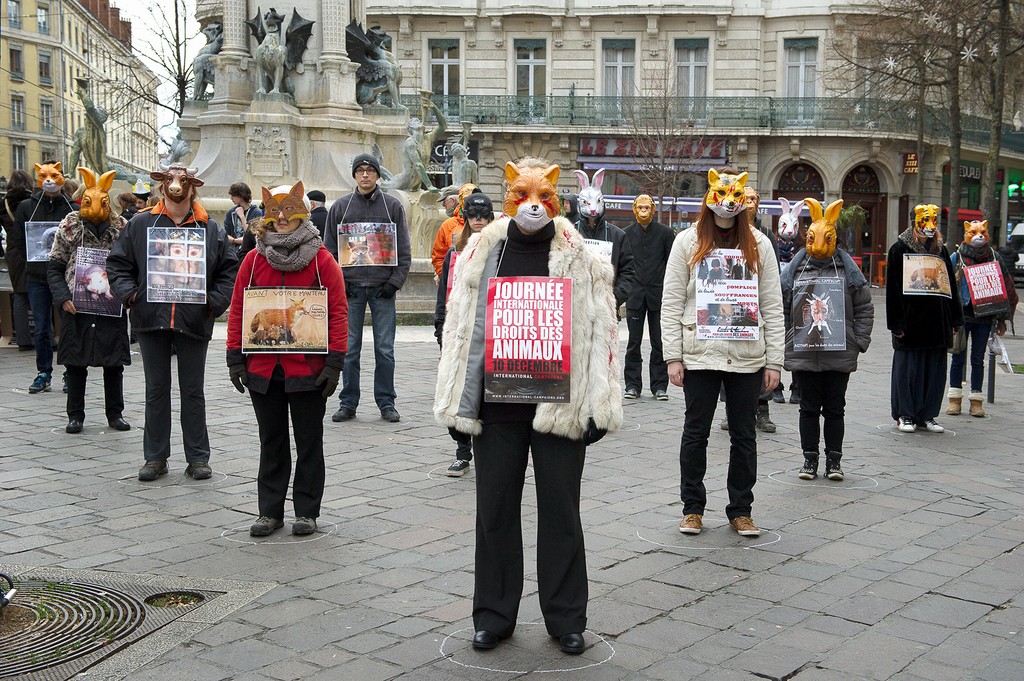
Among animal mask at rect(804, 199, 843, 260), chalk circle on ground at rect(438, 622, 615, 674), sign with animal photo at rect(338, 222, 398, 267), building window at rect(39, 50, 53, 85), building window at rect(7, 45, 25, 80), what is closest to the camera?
chalk circle on ground at rect(438, 622, 615, 674)

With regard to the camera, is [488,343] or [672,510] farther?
[672,510]

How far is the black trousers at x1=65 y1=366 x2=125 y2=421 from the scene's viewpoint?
10.1 metres

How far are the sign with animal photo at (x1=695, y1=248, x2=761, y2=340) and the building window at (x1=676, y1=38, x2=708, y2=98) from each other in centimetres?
3898

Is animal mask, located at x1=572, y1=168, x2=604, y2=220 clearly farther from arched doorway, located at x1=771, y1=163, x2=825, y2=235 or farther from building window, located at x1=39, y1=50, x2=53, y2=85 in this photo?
building window, located at x1=39, y1=50, x2=53, y2=85

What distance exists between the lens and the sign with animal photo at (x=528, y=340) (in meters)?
5.21

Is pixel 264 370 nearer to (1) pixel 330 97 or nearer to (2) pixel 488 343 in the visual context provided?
(2) pixel 488 343

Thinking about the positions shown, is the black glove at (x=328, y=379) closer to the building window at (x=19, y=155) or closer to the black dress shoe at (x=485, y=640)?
the black dress shoe at (x=485, y=640)

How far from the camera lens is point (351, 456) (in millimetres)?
9266

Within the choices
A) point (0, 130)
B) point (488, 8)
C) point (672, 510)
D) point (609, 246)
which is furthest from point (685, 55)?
point (0, 130)

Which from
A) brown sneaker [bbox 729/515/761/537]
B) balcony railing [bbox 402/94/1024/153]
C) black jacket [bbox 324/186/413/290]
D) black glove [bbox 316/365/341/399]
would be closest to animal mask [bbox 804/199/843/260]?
brown sneaker [bbox 729/515/761/537]

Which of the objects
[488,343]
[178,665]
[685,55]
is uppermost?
[685,55]

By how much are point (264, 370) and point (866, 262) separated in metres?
40.4

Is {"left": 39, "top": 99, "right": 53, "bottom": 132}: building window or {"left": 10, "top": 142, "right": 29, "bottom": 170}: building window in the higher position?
{"left": 39, "top": 99, "right": 53, "bottom": 132}: building window

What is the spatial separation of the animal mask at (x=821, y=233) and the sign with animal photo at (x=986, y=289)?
3598 mm
